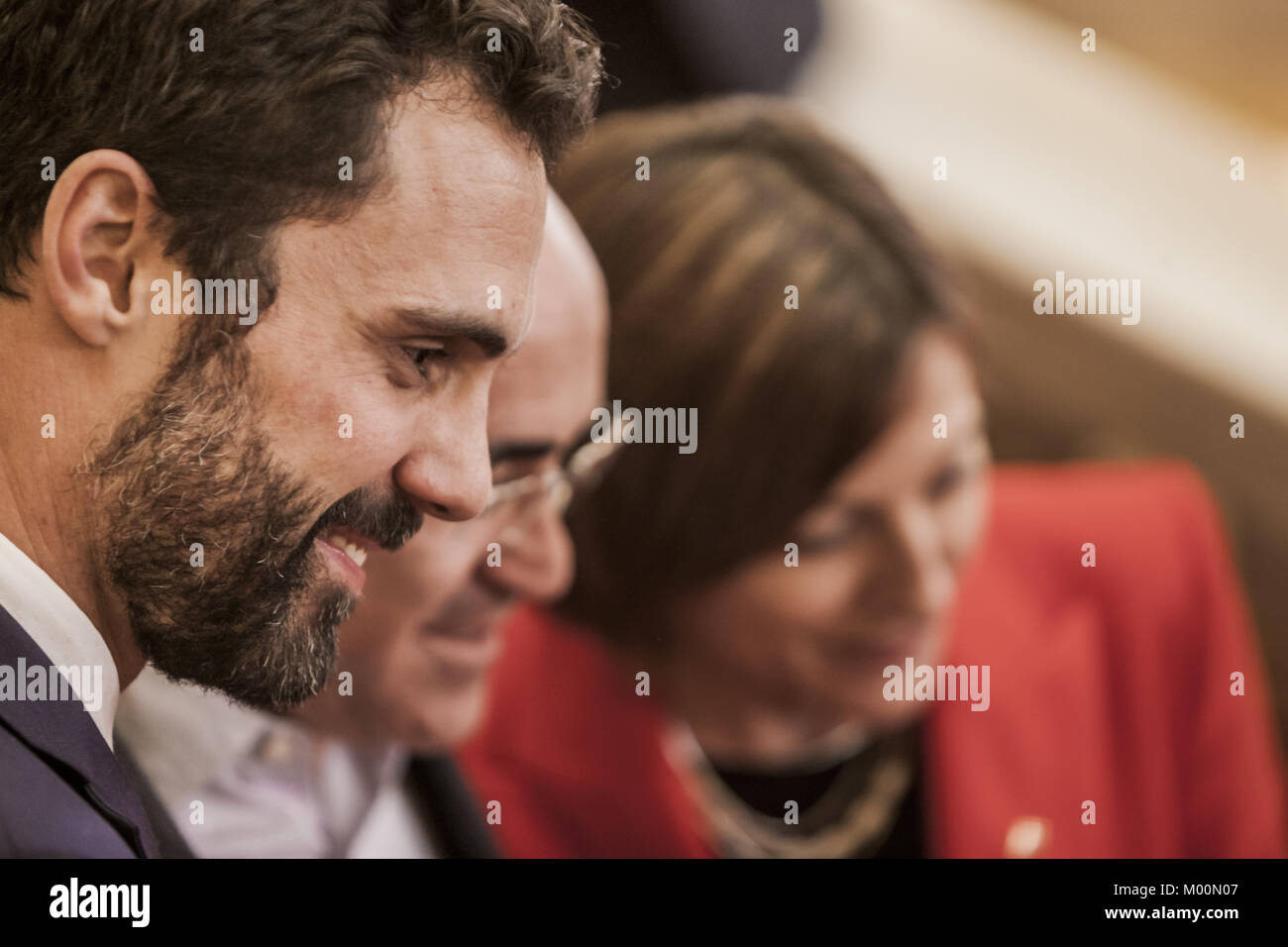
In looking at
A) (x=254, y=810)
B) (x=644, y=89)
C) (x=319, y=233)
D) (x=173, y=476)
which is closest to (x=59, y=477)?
(x=173, y=476)

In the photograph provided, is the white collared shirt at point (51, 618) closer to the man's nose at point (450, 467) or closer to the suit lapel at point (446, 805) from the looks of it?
the man's nose at point (450, 467)

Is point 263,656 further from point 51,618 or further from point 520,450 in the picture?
point 520,450

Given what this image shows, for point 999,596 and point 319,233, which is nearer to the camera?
point 319,233

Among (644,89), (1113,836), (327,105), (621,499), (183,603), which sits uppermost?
(644,89)

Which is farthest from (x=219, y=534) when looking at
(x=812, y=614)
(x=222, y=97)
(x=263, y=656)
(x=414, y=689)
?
(x=812, y=614)

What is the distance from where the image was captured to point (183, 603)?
0.61 m

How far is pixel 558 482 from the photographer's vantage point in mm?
884

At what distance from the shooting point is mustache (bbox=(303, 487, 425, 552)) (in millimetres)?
621

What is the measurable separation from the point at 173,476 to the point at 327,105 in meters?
0.18

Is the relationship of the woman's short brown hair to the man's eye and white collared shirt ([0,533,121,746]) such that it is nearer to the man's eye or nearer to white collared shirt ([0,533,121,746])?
the man's eye

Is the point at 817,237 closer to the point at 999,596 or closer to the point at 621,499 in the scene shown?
the point at 621,499

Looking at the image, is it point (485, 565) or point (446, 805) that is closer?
point (485, 565)

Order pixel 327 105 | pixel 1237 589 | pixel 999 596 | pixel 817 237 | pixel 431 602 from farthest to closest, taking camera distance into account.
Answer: pixel 1237 589 < pixel 999 596 < pixel 817 237 < pixel 431 602 < pixel 327 105

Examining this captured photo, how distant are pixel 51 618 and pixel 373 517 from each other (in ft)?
0.51
